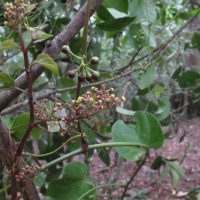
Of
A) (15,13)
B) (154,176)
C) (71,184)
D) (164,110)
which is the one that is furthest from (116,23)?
(154,176)

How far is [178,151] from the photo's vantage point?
112 inches

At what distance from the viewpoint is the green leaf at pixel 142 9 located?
31.4 inches

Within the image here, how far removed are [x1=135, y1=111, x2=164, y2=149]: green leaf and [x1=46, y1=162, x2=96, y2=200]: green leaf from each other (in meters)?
0.19

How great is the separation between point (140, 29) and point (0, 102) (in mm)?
502

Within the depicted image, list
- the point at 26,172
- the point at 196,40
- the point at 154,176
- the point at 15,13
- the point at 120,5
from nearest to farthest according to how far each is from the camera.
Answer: the point at 15,13, the point at 26,172, the point at 120,5, the point at 196,40, the point at 154,176

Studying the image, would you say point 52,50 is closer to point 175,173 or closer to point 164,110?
point 164,110

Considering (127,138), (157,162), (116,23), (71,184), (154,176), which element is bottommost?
(154,176)

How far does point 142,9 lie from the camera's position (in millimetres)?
801

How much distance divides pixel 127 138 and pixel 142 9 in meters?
0.29

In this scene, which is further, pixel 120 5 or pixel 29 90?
pixel 120 5

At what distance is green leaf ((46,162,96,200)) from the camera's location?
780 millimetres

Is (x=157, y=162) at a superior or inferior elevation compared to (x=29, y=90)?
inferior

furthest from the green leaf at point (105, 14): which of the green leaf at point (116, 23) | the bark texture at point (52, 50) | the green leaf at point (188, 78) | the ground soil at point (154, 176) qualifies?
the ground soil at point (154, 176)

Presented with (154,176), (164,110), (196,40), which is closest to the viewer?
(164,110)
